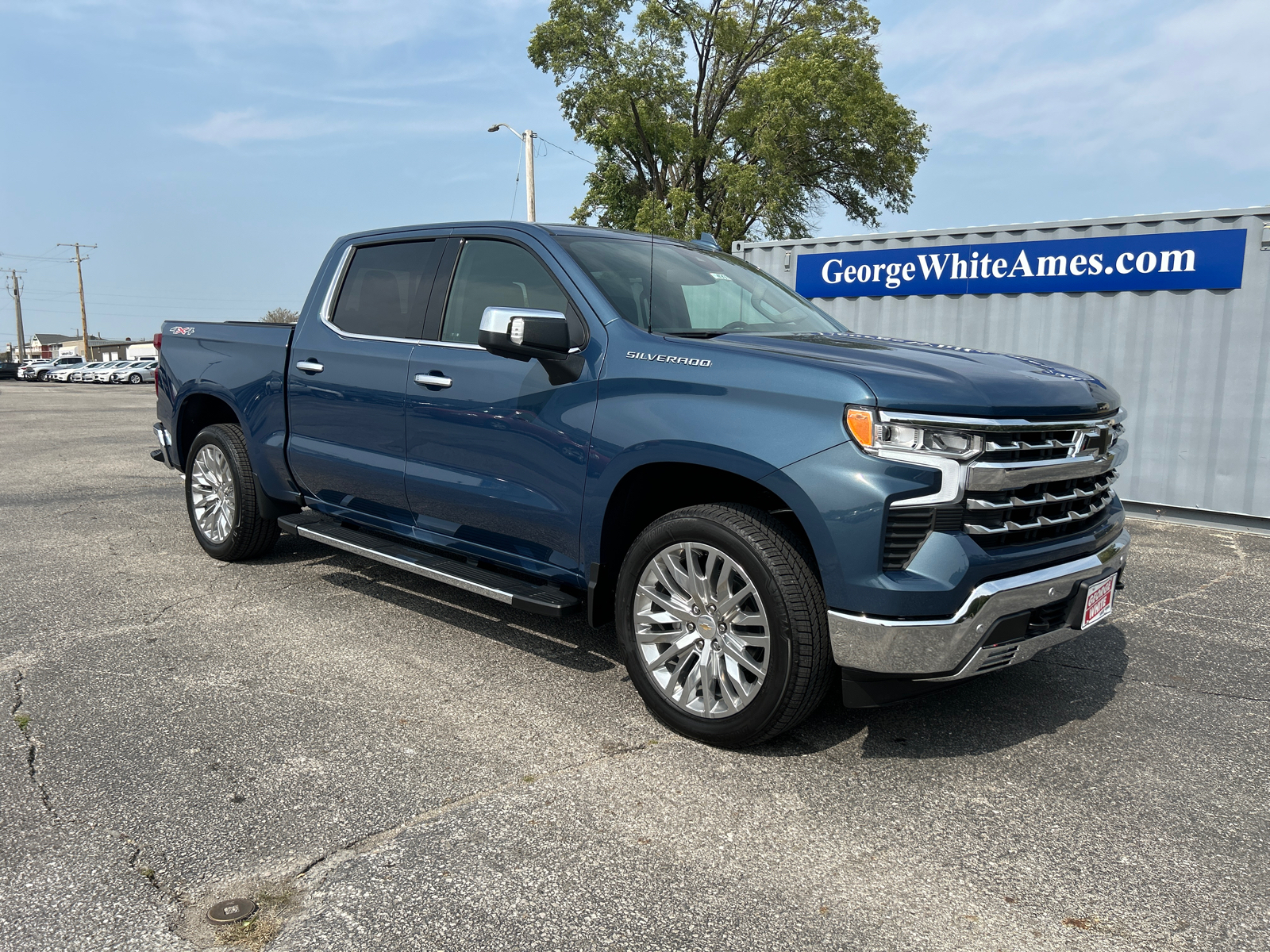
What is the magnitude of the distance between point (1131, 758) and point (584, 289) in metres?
2.74

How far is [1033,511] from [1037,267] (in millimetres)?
6856

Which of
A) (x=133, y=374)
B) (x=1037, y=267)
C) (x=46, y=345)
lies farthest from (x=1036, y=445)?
(x=46, y=345)

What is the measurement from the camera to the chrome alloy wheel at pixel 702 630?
10.9 feet

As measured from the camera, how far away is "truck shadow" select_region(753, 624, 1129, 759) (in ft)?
11.7

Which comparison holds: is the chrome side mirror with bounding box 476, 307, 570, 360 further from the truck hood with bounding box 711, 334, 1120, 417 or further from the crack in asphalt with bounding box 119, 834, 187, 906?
the crack in asphalt with bounding box 119, 834, 187, 906

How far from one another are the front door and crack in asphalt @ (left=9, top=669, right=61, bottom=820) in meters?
1.76

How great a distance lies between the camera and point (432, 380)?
4.37m

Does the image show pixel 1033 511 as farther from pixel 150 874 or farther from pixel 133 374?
pixel 133 374

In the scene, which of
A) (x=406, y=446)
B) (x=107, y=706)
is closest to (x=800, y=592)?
(x=406, y=446)

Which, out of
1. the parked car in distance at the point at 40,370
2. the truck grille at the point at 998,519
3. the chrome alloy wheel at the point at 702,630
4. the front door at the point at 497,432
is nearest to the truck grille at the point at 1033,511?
the truck grille at the point at 998,519

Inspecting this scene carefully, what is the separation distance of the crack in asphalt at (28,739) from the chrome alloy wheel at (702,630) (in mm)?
2014

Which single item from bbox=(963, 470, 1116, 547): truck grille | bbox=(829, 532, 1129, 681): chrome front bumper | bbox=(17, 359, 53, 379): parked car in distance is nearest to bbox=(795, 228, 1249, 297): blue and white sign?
bbox=(963, 470, 1116, 547): truck grille

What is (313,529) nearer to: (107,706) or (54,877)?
(107,706)

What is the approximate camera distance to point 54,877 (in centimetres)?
261
